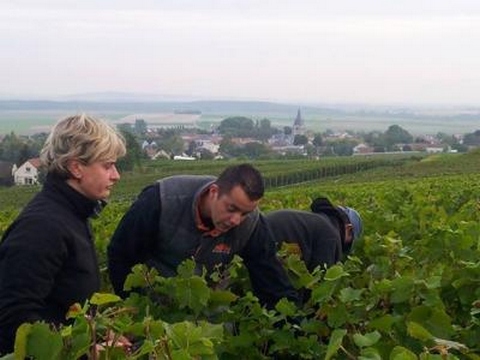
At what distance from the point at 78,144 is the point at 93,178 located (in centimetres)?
14

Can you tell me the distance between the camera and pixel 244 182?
3.63m

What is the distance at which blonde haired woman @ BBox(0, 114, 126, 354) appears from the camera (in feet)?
9.59

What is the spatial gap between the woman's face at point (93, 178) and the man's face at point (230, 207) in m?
0.59

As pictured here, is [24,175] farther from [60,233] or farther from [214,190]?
[60,233]

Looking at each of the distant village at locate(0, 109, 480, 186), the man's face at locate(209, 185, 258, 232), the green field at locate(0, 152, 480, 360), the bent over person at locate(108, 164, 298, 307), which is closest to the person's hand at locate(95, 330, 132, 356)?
the green field at locate(0, 152, 480, 360)

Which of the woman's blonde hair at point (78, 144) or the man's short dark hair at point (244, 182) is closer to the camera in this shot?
the woman's blonde hair at point (78, 144)

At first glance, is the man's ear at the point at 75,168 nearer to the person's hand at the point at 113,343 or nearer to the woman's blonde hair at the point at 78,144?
the woman's blonde hair at the point at 78,144

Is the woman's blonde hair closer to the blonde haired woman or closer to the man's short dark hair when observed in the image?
the blonde haired woman

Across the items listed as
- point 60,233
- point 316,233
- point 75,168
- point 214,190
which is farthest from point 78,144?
point 316,233

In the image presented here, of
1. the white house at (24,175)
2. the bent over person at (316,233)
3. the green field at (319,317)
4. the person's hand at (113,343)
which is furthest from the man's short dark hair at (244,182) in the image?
the white house at (24,175)

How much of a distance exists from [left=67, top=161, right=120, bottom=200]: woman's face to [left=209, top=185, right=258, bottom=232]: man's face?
0.59 m

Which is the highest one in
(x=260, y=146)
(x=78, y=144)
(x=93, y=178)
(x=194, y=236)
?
(x=78, y=144)

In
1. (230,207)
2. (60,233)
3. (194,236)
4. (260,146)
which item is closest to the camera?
(60,233)

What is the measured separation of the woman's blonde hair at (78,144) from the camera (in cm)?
312
